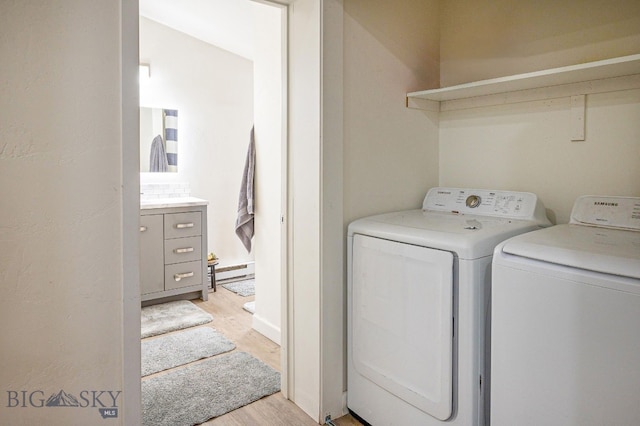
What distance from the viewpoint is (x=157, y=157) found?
3.83m

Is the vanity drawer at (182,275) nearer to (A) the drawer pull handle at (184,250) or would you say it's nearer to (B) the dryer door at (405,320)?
(A) the drawer pull handle at (184,250)

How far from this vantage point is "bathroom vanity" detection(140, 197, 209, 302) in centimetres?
324

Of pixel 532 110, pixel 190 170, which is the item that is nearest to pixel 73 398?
pixel 532 110

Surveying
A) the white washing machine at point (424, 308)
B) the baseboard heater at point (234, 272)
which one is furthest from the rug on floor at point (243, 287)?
the white washing machine at point (424, 308)

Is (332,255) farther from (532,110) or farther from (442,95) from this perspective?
(532,110)

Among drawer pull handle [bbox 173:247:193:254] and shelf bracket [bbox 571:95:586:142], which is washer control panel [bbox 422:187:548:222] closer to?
shelf bracket [bbox 571:95:586:142]

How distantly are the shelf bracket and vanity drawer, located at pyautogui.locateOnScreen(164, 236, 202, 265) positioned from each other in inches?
111

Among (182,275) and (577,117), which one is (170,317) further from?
(577,117)

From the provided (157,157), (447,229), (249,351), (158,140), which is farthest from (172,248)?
(447,229)

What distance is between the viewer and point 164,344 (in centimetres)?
266

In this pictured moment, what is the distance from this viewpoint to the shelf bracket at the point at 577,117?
1.81 metres

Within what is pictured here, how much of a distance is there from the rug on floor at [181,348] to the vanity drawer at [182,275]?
623mm

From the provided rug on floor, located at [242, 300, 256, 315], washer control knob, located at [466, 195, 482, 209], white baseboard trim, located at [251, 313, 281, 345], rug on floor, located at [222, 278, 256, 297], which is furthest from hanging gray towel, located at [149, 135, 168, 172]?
washer control knob, located at [466, 195, 482, 209]

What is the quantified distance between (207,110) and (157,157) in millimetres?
711
